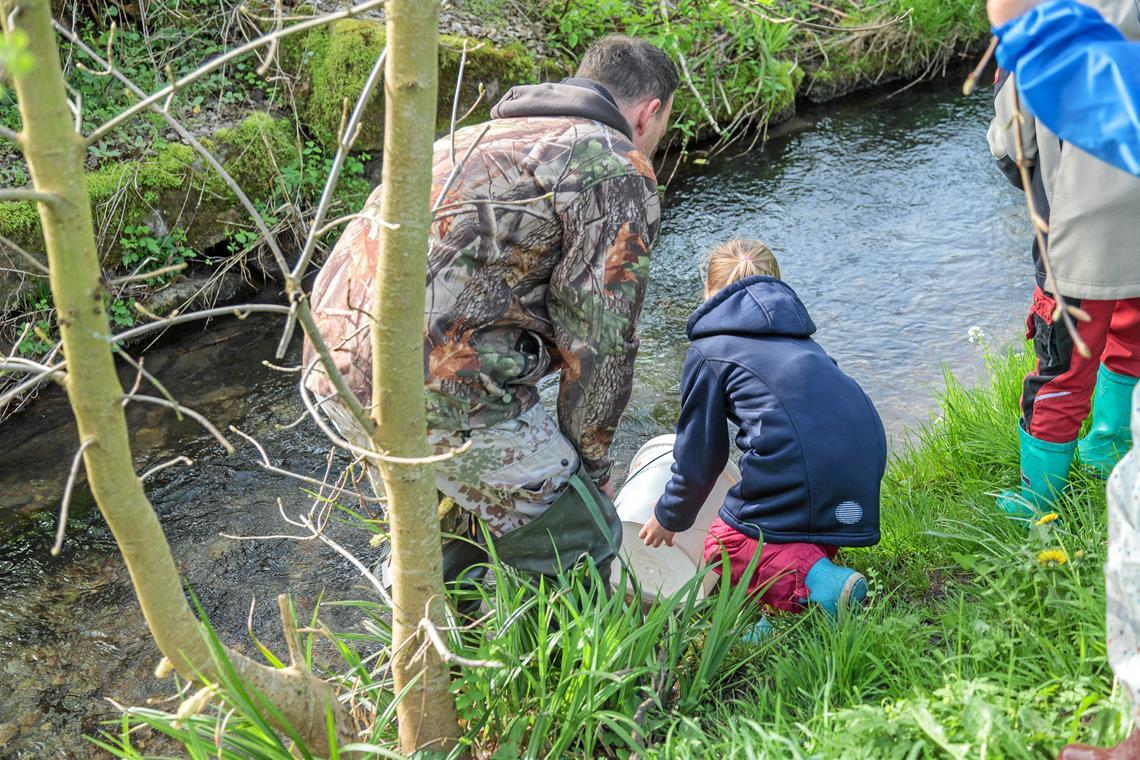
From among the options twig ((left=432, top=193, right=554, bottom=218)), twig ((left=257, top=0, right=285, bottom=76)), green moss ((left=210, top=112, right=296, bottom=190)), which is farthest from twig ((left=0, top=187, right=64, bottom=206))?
green moss ((left=210, top=112, right=296, bottom=190))

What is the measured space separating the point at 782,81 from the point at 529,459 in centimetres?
565

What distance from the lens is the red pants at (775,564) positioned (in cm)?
268

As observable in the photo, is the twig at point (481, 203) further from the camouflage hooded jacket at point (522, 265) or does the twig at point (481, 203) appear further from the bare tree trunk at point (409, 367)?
the bare tree trunk at point (409, 367)

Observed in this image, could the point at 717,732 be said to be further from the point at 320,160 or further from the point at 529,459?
the point at 320,160

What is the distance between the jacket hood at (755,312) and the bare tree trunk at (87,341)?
1429 millimetres

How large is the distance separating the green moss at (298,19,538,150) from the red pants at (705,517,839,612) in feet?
12.4

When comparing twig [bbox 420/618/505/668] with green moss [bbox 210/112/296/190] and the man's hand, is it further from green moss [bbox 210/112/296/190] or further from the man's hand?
green moss [bbox 210/112/296/190]

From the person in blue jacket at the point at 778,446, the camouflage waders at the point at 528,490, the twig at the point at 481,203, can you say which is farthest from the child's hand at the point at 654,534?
the twig at the point at 481,203

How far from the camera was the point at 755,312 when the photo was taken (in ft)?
8.80

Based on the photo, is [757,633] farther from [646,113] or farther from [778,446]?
[646,113]

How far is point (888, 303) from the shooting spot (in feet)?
17.5

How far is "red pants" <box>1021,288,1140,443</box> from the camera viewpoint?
108 inches

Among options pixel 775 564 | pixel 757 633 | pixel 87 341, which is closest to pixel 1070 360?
pixel 775 564

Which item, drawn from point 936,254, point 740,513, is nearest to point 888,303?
point 936,254
